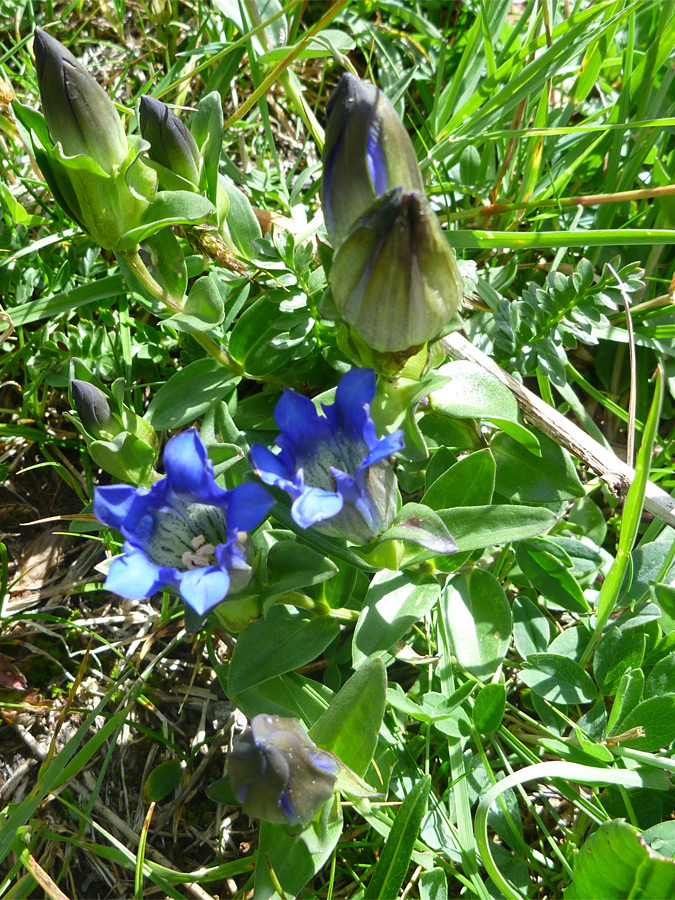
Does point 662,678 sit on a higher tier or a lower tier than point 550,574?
lower

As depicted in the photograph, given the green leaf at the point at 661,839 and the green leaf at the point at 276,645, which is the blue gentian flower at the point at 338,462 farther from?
the green leaf at the point at 661,839

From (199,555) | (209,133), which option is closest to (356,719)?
(199,555)

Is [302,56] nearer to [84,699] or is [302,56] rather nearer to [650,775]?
[84,699]

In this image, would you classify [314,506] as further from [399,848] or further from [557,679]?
[557,679]

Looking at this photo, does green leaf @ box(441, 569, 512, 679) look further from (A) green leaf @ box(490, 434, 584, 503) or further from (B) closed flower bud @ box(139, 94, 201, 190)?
(B) closed flower bud @ box(139, 94, 201, 190)

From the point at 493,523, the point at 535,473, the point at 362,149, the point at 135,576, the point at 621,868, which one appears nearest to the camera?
the point at 135,576

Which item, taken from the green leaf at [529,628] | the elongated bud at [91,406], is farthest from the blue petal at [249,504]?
the green leaf at [529,628]

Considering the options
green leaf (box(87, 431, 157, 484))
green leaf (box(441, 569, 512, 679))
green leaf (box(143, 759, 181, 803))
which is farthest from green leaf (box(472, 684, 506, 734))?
green leaf (box(87, 431, 157, 484))

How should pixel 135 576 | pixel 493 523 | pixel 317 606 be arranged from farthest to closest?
pixel 317 606 < pixel 493 523 < pixel 135 576
